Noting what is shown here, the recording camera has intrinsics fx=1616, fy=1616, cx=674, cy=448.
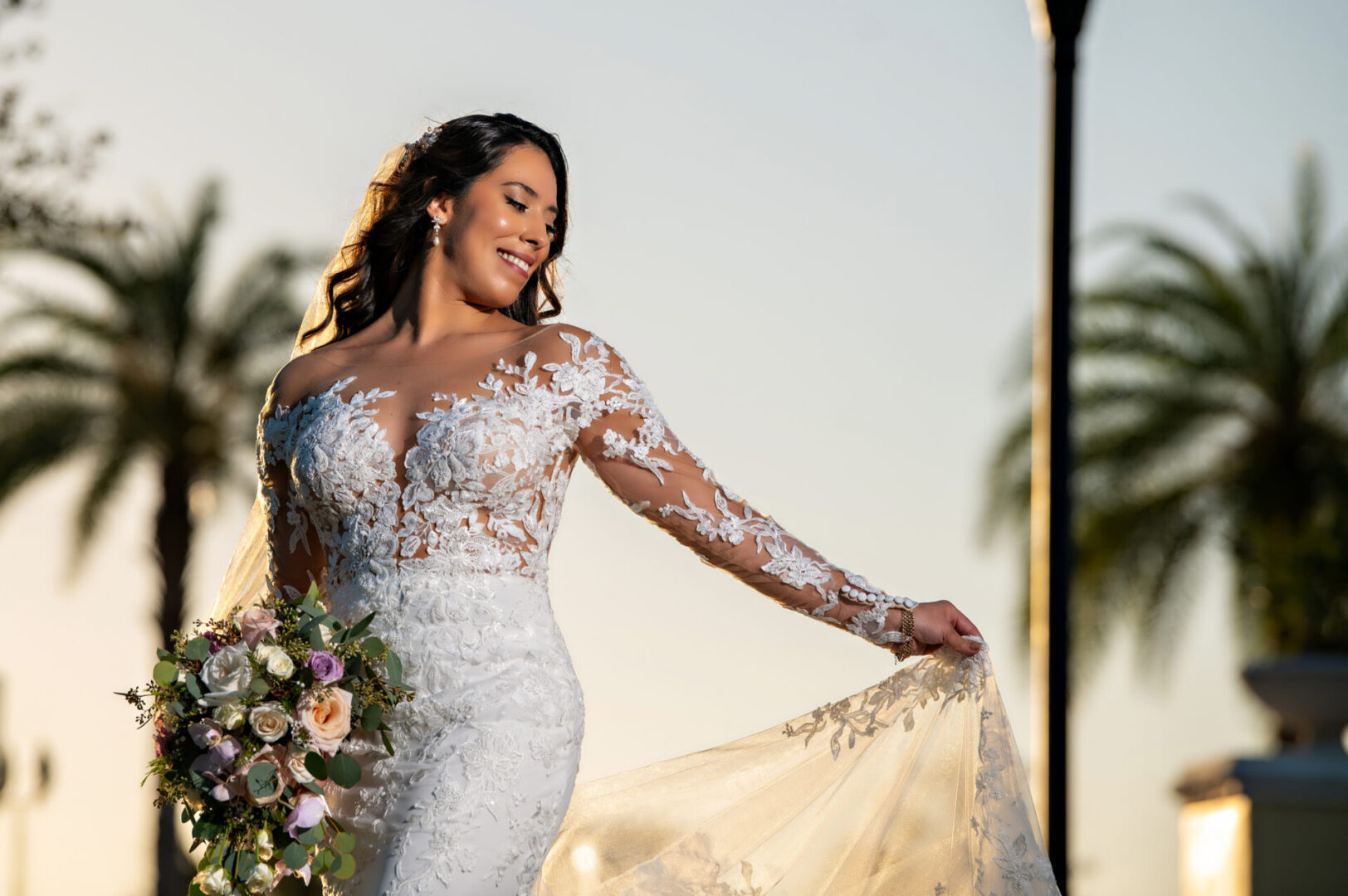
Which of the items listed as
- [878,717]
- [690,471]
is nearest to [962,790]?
[878,717]

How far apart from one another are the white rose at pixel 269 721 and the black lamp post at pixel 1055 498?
8.76 ft

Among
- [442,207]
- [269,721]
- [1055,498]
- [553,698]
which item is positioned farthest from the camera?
[1055,498]

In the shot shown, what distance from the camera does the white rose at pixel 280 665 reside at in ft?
11.3

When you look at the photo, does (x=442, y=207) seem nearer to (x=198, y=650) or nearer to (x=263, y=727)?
(x=198, y=650)

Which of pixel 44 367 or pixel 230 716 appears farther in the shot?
pixel 44 367

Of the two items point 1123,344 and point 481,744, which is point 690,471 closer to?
point 481,744

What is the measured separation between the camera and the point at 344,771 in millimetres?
3506

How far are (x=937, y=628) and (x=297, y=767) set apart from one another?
176cm

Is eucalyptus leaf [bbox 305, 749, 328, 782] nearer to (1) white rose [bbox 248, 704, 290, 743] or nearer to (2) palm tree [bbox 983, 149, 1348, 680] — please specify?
(1) white rose [bbox 248, 704, 290, 743]

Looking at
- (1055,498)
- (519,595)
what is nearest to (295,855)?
(519,595)

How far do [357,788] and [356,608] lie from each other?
0.43 metres

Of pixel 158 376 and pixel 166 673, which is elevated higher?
pixel 158 376

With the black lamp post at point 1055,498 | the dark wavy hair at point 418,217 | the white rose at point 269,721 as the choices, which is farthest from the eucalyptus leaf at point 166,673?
the black lamp post at point 1055,498

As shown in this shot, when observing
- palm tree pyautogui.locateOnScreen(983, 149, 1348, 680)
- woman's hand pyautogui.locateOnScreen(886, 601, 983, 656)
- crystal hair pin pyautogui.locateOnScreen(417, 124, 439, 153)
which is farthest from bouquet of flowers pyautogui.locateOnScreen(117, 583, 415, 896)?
palm tree pyautogui.locateOnScreen(983, 149, 1348, 680)
